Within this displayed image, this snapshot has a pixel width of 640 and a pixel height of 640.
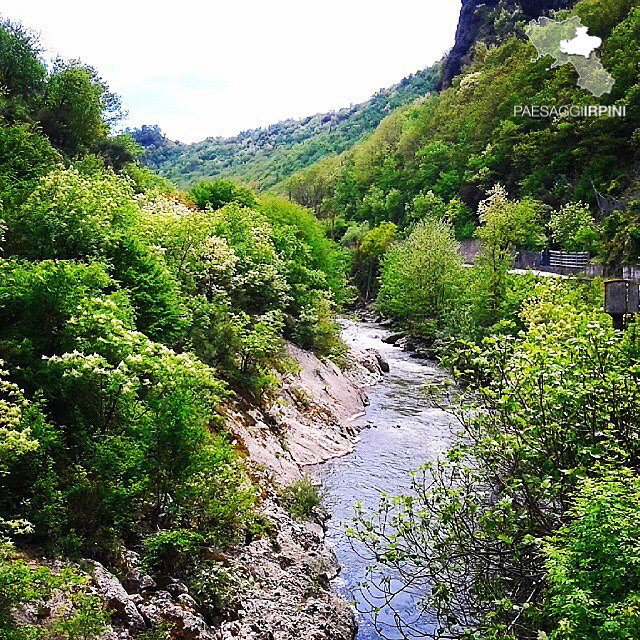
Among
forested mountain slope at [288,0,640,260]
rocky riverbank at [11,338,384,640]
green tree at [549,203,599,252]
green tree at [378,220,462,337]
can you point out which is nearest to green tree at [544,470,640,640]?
rocky riverbank at [11,338,384,640]

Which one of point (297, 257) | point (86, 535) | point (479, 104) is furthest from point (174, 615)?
point (479, 104)

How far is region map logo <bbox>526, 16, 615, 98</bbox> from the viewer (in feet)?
168

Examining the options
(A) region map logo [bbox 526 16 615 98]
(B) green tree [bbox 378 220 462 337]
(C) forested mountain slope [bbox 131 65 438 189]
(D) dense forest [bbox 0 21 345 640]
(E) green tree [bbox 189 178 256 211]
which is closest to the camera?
(D) dense forest [bbox 0 21 345 640]

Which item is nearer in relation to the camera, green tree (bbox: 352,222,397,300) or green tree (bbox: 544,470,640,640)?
green tree (bbox: 544,470,640,640)

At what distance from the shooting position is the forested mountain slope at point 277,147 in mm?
141375

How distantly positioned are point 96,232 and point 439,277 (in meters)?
34.8

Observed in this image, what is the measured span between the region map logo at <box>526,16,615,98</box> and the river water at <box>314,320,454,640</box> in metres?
33.8

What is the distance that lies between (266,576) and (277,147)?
572 feet

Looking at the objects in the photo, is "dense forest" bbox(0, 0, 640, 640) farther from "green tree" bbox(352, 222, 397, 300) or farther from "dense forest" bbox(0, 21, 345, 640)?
"green tree" bbox(352, 222, 397, 300)

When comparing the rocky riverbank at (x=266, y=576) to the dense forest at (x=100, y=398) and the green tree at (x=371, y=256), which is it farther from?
the green tree at (x=371, y=256)

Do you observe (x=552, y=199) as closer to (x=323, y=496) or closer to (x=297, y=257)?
(x=297, y=257)

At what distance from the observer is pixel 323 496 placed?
51.4 ft

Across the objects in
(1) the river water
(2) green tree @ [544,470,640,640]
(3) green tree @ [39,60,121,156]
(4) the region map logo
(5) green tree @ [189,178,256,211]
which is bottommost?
(1) the river water

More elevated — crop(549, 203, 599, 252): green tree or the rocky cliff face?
the rocky cliff face
